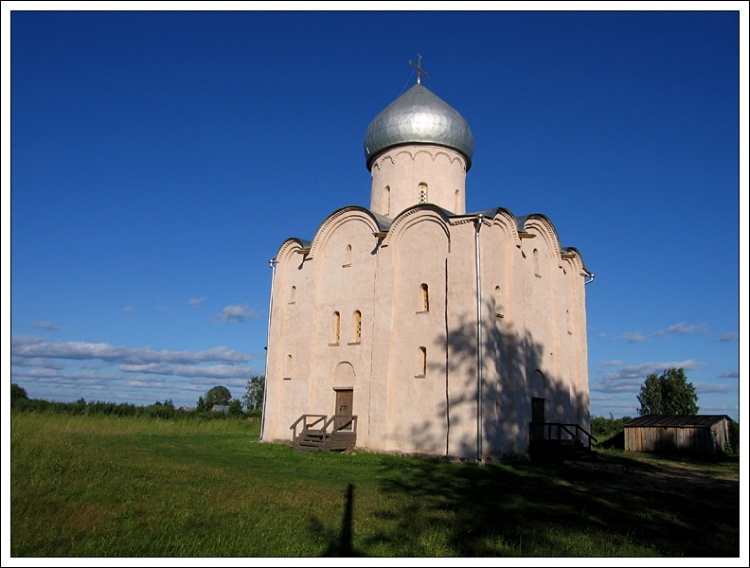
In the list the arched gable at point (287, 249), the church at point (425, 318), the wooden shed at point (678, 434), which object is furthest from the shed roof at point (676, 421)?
the arched gable at point (287, 249)

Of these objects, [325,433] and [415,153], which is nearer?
[325,433]

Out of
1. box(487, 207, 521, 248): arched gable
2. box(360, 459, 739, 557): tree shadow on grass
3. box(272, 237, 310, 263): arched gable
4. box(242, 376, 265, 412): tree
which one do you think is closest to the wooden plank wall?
box(360, 459, 739, 557): tree shadow on grass

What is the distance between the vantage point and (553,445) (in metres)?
16.1

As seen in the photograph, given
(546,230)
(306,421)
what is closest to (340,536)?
(306,421)

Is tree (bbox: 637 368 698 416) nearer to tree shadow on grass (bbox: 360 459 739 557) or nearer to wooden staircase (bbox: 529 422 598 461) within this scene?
wooden staircase (bbox: 529 422 598 461)

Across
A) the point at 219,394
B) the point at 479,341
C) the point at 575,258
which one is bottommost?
the point at 219,394

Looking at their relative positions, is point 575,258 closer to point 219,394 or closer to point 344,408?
point 344,408

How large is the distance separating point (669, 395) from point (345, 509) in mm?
38183

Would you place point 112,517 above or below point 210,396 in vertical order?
above

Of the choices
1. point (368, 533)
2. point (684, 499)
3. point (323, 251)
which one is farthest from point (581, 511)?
point (323, 251)

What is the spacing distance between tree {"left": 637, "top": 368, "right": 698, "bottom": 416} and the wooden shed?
17.2 metres

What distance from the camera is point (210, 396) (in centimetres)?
7744

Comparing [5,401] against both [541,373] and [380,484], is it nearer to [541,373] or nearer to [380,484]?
[380,484]

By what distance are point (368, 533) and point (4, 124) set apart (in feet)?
19.4
